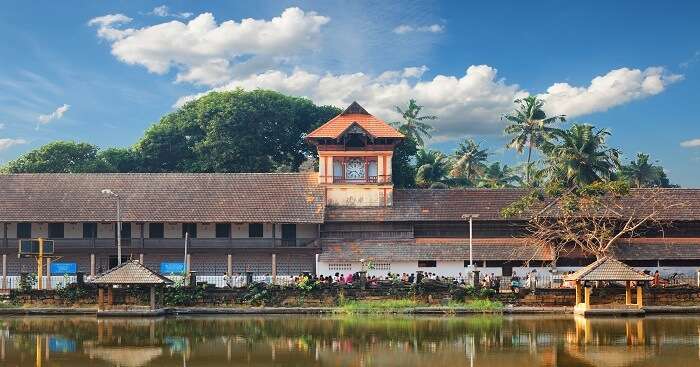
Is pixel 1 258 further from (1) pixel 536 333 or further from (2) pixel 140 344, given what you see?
(1) pixel 536 333

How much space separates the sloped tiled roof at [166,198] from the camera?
37.4 meters

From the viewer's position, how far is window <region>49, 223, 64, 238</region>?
38531 mm

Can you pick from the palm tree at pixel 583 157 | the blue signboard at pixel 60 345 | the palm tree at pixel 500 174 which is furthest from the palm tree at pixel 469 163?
the blue signboard at pixel 60 345

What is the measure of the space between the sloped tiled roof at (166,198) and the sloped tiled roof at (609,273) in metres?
13.1

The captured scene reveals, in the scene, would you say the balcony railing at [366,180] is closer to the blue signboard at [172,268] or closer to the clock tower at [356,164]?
the clock tower at [356,164]

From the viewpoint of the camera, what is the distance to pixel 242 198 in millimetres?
38969

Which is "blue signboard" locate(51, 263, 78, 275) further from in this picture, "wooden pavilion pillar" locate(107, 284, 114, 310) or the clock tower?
the clock tower

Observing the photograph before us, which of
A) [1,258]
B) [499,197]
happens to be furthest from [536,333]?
[1,258]

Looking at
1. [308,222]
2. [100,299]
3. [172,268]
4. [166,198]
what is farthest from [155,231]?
[100,299]

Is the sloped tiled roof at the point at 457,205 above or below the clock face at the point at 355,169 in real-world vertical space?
below

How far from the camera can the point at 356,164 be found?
39562 millimetres

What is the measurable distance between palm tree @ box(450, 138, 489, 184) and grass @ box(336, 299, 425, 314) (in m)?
37.8

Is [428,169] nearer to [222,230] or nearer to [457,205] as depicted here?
[457,205]

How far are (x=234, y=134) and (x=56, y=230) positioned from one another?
18.0 meters
